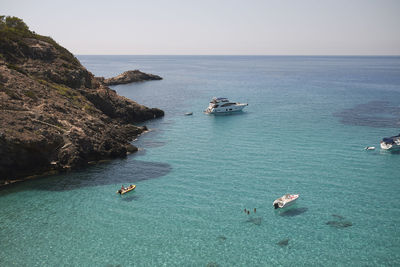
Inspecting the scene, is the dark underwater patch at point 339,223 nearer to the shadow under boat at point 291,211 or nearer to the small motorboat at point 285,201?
the shadow under boat at point 291,211

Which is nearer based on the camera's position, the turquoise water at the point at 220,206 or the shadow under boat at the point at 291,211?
the turquoise water at the point at 220,206

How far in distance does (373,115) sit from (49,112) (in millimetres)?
76587

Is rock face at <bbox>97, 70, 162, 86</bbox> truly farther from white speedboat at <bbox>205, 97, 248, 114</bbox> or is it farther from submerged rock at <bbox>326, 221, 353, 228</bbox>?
submerged rock at <bbox>326, 221, 353, 228</bbox>

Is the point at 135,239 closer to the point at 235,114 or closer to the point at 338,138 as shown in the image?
the point at 338,138

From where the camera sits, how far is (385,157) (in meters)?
50.2

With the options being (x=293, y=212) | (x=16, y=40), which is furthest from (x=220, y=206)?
(x=16, y=40)

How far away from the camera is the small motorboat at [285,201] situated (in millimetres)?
34156

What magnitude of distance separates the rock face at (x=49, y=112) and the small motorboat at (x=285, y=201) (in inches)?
1143

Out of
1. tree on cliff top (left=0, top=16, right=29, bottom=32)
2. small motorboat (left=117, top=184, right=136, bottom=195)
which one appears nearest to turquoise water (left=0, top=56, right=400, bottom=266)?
small motorboat (left=117, top=184, right=136, bottom=195)

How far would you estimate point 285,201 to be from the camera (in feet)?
112

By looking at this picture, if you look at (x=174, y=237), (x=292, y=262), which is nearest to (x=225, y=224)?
(x=174, y=237)

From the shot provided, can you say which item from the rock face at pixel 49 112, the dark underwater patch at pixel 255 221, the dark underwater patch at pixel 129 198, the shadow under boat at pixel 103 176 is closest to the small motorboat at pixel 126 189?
the dark underwater patch at pixel 129 198

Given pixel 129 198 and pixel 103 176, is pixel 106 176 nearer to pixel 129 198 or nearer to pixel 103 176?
pixel 103 176

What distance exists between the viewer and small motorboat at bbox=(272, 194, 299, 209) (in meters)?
34.2
